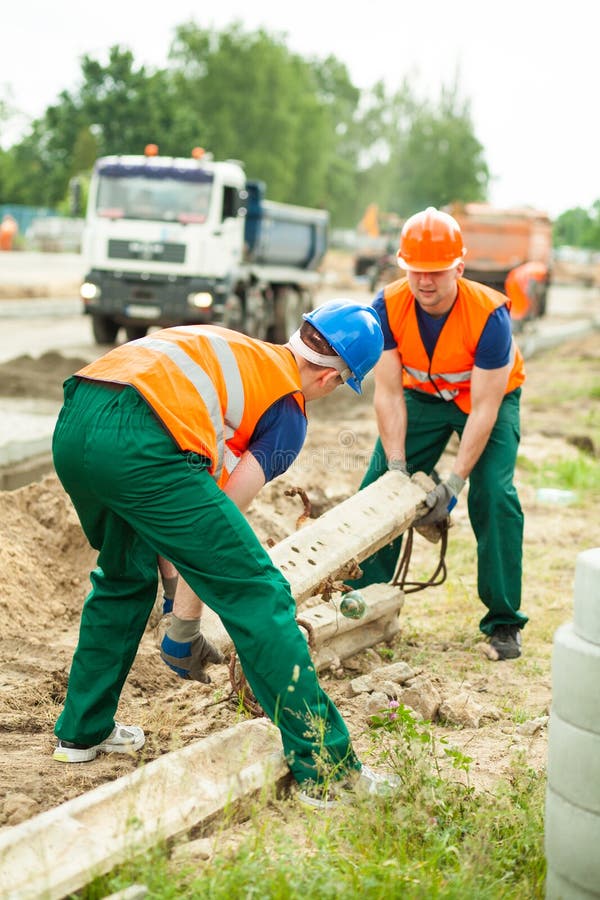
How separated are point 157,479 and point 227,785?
38.1 inches

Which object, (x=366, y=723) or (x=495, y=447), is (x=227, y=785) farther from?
(x=495, y=447)

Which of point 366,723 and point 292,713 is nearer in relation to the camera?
point 292,713

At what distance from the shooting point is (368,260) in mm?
37219

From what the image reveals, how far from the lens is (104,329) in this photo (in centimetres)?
1784

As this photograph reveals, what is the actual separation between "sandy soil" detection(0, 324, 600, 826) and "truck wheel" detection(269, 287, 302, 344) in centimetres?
997

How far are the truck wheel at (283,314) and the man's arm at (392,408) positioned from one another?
13889mm

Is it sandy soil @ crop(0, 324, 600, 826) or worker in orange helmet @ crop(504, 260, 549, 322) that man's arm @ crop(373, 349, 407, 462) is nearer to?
sandy soil @ crop(0, 324, 600, 826)

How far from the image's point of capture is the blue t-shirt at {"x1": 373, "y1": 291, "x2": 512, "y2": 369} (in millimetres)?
5422

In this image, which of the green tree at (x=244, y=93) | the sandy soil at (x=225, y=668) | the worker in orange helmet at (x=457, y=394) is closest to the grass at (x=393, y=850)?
the sandy soil at (x=225, y=668)

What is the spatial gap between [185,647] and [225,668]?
127 cm

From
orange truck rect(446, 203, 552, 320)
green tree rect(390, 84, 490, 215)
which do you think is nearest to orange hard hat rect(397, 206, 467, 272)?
orange truck rect(446, 203, 552, 320)

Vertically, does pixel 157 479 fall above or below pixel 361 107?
below

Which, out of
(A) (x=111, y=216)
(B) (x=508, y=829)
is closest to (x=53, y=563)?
(B) (x=508, y=829)

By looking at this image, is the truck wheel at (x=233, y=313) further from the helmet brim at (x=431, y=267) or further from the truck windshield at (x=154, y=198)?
the helmet brim at (x=431, y=267)
